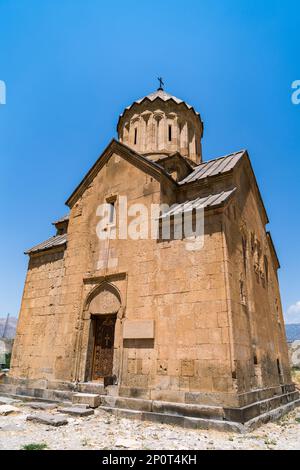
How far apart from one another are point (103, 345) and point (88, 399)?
1576 mm

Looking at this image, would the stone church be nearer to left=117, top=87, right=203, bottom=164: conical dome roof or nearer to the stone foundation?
the stone foundation

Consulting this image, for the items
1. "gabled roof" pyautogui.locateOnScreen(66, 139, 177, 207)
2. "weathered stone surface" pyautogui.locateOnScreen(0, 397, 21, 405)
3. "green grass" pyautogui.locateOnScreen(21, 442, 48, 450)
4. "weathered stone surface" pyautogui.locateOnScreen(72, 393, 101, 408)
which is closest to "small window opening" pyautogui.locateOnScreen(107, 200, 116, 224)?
"gabled roof" pyautogui.locateOnScreen(66, 139, 177, 207)

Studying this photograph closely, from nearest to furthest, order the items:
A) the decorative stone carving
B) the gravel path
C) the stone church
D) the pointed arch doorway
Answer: the gravel path → the stone church → the pointed arch doorway → the decorative stone carving

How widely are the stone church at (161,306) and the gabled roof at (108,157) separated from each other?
38 millimetres

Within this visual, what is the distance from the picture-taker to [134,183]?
9602mm

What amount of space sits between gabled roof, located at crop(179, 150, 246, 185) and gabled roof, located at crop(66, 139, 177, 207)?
78 cm

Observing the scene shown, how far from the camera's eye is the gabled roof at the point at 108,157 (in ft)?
30.7

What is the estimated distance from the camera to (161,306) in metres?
7.59

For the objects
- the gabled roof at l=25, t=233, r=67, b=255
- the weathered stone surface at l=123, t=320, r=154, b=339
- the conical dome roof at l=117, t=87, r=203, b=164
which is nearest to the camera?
the weathered stone surface at l=123, t=320, r=154, b=339

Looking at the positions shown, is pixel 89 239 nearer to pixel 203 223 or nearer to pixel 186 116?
pixel 203 223

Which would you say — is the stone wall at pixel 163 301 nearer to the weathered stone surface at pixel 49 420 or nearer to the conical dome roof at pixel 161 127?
the weathered stone surface at pixel 49 420

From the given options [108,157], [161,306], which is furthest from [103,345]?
[108,157]

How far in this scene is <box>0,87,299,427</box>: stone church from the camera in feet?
21.7
